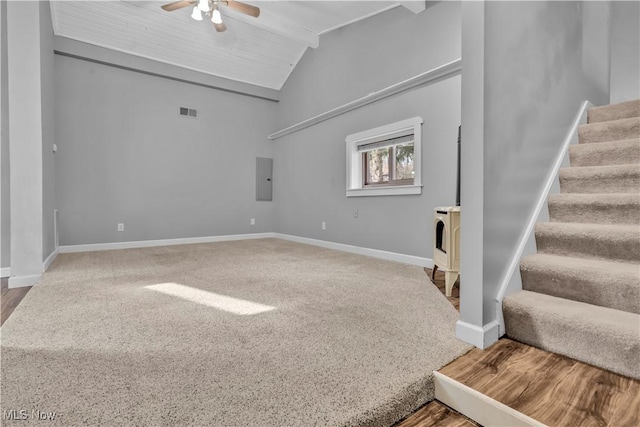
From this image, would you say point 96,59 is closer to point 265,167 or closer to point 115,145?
point 115,145

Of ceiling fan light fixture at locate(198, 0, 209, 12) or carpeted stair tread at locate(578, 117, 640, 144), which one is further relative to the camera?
ceiling fan light fixture at locate(198, 0, 209, 12)

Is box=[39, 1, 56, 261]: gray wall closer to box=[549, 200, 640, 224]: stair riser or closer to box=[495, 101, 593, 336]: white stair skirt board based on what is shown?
box=[495, 101, 593, 336]: white stair skirt board

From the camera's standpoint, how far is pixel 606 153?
2133mm

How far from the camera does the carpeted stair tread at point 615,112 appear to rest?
2.35 m

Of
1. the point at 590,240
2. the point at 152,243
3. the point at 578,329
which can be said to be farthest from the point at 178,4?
the point at 578,329

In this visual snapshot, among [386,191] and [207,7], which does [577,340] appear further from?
[207,7]

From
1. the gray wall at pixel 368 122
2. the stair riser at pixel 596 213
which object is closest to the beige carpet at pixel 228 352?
the stair riser at pixel 596 213

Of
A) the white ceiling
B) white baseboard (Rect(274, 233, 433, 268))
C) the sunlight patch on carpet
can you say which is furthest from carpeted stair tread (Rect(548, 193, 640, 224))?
the white ceiling

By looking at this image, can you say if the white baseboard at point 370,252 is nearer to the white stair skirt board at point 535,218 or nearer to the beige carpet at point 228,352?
the beige carpet at point 228,352

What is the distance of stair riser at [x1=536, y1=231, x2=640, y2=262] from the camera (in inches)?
61.6

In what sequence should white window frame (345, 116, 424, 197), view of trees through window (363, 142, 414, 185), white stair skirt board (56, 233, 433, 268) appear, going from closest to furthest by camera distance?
white window frame (345, 116, 424, 197)
white stair skirt board (56, 233, 433, 268)
view of trees through window (363, 142, 414, 185)

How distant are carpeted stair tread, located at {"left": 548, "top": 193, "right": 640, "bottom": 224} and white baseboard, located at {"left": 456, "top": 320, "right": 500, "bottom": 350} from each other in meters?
0.95

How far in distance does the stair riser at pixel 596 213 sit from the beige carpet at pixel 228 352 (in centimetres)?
93

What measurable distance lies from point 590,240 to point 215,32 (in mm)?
5252
